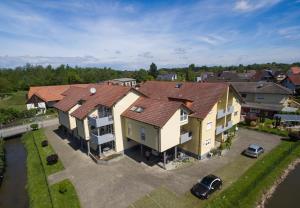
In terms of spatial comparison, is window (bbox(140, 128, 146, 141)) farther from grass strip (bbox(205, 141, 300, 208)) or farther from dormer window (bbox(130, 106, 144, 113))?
grass strip (bbox(205, 141, 300, 208))

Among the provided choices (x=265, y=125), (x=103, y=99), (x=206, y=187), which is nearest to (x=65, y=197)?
(x=103, y=99)

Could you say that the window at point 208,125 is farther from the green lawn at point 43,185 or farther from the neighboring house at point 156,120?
the green lawn at point 43,185

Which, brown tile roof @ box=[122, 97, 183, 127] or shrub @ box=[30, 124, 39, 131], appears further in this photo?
shrub @ box=[30, 124, 39, 131]

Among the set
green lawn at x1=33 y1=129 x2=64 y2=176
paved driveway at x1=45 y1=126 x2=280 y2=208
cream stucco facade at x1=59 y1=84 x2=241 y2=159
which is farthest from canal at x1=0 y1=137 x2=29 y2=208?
cream stucco facade at x1=59 y1=84 x2=241 y2=159

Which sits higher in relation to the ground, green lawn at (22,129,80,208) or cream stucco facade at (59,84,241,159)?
cream stucco facade at (59,84,241,159)

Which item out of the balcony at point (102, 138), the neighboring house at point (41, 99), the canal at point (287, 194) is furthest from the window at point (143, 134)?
the neighboring house at point (41, 99)

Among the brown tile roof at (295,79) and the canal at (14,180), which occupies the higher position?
the brown tile roof at (295,79)

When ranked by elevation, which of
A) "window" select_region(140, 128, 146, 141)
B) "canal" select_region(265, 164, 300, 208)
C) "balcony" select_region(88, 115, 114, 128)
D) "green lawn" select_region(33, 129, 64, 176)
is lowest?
"canal" select_region(265, 164, 300, 208)
